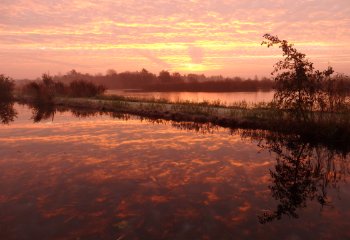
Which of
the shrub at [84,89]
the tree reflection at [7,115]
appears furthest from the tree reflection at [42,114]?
the shrub at [84,89]

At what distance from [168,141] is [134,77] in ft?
297

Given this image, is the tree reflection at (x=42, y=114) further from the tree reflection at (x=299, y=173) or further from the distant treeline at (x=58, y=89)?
the tree reflection at (x=299, y=173)

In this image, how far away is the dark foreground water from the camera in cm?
659

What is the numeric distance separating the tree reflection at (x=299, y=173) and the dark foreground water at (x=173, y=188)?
0.04 metres

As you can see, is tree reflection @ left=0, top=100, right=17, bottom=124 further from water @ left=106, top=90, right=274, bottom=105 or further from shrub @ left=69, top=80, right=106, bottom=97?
water @ left=106, top=90, right=274, bottom=105

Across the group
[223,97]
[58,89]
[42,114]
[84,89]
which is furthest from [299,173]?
[58,89]

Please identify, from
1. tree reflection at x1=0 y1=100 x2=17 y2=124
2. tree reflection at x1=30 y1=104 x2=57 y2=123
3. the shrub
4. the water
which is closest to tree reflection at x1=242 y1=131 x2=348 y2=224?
tree reflection at x1=30 y1=104 x2=57 y2=123

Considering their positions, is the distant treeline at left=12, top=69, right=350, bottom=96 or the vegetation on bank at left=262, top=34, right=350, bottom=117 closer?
the vegetation on bank at left=262, top=34, right=350, bottom=117

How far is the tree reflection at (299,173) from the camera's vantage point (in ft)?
26.3

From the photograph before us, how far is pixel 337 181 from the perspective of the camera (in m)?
9.52

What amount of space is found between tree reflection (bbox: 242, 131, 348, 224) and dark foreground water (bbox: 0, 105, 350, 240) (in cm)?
4

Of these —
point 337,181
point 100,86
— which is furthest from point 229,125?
point 100,86

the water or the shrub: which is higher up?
the shrub

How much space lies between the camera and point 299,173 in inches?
406
